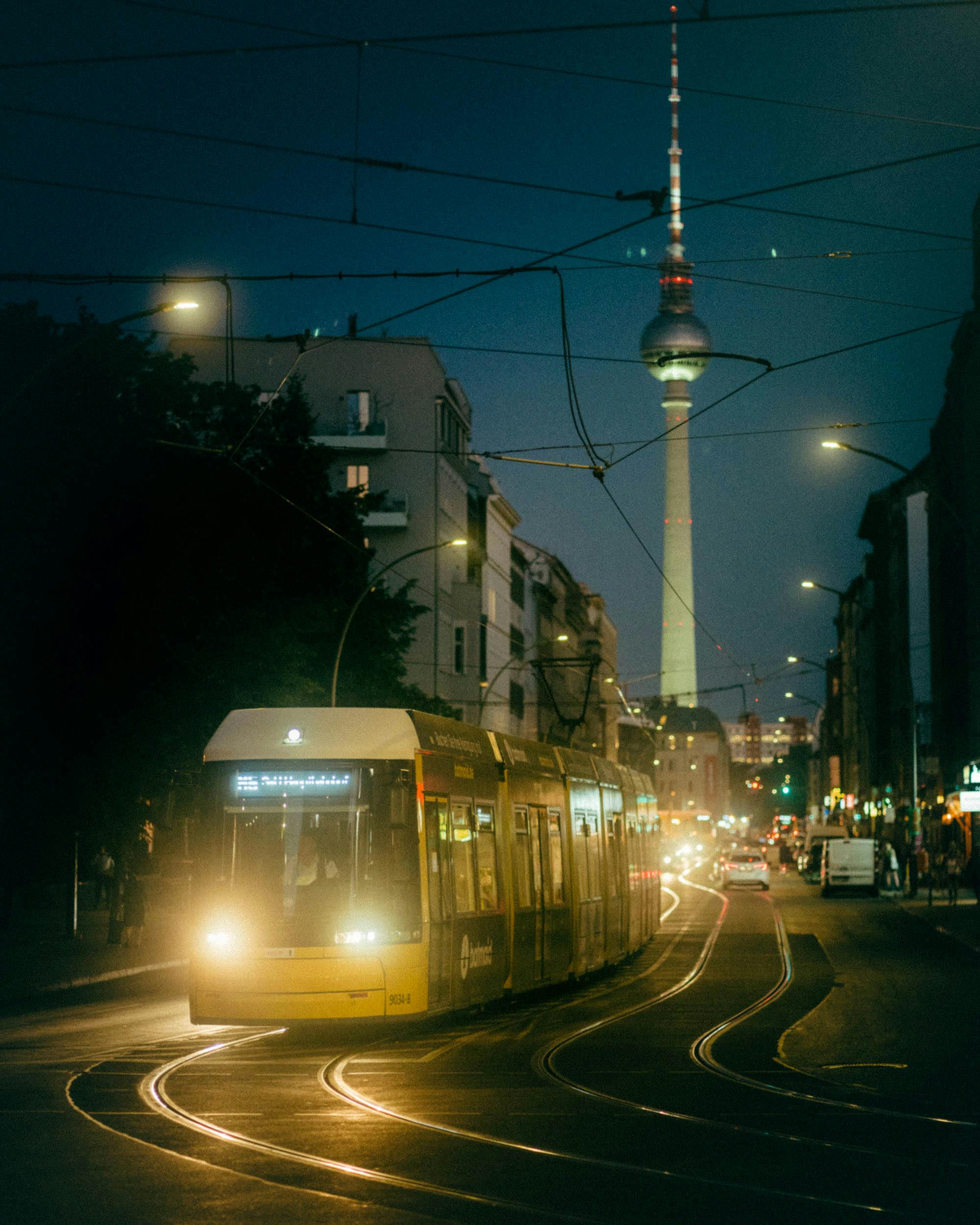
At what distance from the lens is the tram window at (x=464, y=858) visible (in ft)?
55.2

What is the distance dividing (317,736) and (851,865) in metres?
45.7

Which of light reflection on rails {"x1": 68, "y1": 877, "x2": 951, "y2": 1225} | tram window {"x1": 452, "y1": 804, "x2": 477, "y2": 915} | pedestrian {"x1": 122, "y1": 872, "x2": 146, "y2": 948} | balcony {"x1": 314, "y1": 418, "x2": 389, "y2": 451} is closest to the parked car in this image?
balcony {"x1": 314, "y1": 418, "x2": 389, "y2": 451}

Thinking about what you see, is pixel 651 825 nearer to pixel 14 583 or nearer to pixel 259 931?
pixel 14 583

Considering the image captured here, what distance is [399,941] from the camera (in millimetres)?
15320

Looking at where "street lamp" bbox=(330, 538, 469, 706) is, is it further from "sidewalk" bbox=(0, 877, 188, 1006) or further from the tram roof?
the tram roof

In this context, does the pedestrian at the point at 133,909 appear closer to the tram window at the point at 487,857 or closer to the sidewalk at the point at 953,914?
the tram window at the point at 487,857

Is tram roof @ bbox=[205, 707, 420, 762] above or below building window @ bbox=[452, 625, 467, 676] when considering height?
below

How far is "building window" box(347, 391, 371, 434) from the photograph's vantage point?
228ft

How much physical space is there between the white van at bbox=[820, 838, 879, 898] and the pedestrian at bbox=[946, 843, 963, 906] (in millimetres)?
2476

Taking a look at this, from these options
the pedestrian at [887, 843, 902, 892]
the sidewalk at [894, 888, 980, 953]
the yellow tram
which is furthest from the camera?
the pedestrian at [887, 843, 902, 892]

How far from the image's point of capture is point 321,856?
15344 millimetres

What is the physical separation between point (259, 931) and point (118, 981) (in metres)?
11.0

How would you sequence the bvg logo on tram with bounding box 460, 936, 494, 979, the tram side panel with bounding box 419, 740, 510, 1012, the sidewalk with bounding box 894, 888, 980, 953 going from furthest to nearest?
the sidewalk with bounding box 894, 888, 980, 953 < the bvg logo on tram with bounding box 460, 936, 494, 979 < the tram side panel with bounding box 419, 740, 510, 1012

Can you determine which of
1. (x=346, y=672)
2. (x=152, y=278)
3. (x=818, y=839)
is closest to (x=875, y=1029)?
(x=152, y=278)
